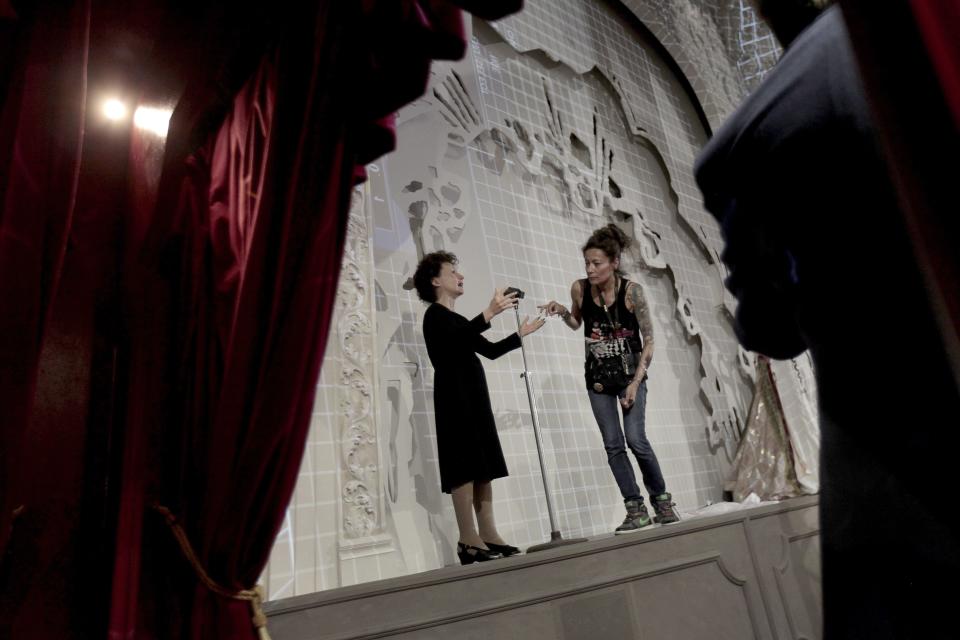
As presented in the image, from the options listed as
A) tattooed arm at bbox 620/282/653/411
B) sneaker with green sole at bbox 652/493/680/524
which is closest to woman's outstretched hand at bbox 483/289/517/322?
tattooed arm at bbox 620/282/653/411

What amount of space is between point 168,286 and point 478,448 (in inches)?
54.6

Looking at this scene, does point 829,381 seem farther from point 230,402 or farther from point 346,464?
point 346,464

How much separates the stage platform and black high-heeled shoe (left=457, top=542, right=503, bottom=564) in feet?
1.29

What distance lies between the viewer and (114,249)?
1.84m

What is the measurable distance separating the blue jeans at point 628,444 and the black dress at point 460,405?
30.0 inches

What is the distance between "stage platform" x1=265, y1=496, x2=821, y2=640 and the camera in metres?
1.96

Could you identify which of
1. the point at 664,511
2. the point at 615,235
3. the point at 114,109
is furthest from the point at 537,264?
the point at 114,109

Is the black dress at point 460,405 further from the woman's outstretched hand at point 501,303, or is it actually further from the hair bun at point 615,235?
the hair bun at point 615,235

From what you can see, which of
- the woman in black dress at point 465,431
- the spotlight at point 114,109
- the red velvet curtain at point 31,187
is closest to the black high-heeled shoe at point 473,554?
the woman in black dress at point 465,431

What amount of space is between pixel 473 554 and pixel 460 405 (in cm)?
59

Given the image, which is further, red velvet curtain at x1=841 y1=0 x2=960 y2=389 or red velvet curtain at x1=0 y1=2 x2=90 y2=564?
red velvet curtain at x1=0 y1=2 x2=90 y2=564

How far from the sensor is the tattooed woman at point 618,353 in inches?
132

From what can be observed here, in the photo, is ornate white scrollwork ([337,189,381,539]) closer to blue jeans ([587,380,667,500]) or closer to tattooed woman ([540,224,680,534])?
tattooed woman ([540,224,680,534])

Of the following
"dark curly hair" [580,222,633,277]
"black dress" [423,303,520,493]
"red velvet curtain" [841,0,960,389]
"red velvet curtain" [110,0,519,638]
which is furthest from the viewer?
"dark curly hair" [580,222,633,277]
